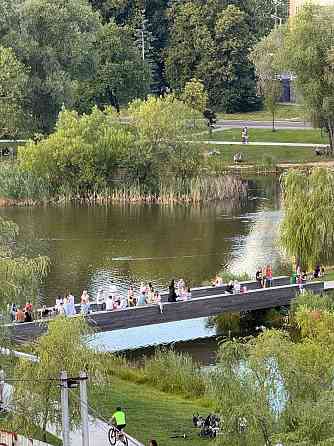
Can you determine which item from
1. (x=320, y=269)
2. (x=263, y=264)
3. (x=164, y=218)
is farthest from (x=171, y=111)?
(x=320, y=269)

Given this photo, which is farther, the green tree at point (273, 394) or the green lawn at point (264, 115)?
the green lawn at point (264, 115)

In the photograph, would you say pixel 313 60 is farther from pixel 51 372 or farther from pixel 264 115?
pixel 51 372

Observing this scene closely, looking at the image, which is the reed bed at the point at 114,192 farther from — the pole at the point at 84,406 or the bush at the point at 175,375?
the pole at the point at 84,406

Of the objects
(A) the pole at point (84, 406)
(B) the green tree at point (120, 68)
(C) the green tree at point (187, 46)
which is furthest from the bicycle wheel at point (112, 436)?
(C) the green tree at point (187, 46)

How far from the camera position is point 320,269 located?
43.2 m

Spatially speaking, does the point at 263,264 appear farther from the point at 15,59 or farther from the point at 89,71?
the point at 89,71

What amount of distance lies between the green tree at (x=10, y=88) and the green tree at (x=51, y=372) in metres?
50.8

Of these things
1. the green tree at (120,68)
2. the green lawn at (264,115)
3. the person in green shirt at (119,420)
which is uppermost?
the green tree at (120,68)

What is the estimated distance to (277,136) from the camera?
85.4 meters

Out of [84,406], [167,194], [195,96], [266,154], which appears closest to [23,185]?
[167,194]

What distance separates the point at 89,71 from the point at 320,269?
42693 mm

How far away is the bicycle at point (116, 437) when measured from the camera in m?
26.1

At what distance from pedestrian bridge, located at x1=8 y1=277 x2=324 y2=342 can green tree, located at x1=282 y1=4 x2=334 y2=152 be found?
3372 cm

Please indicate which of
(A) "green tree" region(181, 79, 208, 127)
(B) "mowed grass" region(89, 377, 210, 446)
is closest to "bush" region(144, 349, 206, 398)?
(B) "mowed grass" region(89, 377, 210, 446)
